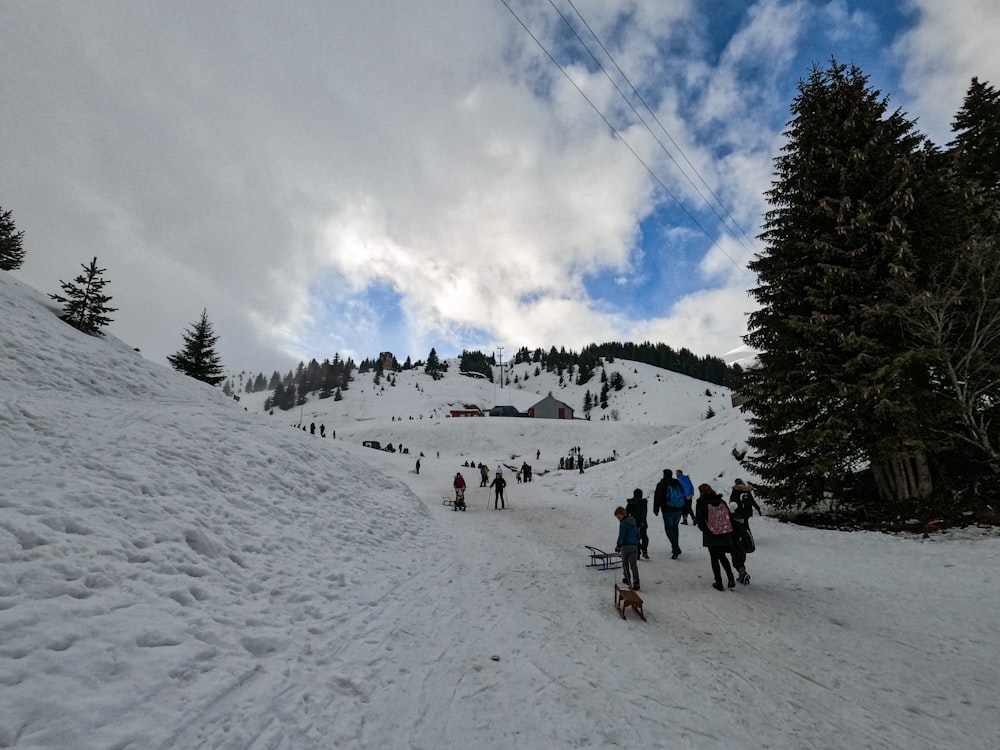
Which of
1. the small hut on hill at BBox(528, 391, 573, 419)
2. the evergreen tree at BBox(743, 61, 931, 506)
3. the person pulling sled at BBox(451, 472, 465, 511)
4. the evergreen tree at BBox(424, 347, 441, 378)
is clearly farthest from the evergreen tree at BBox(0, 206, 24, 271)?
the evergreen tree at BBox(424, 347, 441, 378)

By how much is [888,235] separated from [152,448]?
18.8 meters

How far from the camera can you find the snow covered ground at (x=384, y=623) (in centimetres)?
383

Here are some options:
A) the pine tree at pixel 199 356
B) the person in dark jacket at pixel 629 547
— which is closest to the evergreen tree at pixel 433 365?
the pine tree at pixel 199 356

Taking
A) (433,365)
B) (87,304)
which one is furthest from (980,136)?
(433,365)

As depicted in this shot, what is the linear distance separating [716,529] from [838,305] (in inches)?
341

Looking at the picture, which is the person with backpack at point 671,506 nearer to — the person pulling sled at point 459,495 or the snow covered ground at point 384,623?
the snow covered ground at point 384,623

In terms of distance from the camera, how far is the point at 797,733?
13.0 ft

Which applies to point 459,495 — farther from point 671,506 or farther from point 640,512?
point 671,506

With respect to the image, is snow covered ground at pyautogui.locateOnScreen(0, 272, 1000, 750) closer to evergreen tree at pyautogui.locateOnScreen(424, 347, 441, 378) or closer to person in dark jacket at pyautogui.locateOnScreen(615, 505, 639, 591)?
person in dark jacket at pyautogui.locateOnScreen(615, 505, 639, 591)

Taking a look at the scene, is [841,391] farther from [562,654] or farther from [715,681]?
[562,654]

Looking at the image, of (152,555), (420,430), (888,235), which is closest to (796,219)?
(888,235)

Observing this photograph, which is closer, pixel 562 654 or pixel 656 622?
pixel 562 654

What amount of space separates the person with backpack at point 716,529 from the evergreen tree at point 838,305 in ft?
17.5

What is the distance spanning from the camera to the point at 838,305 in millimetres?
12180
